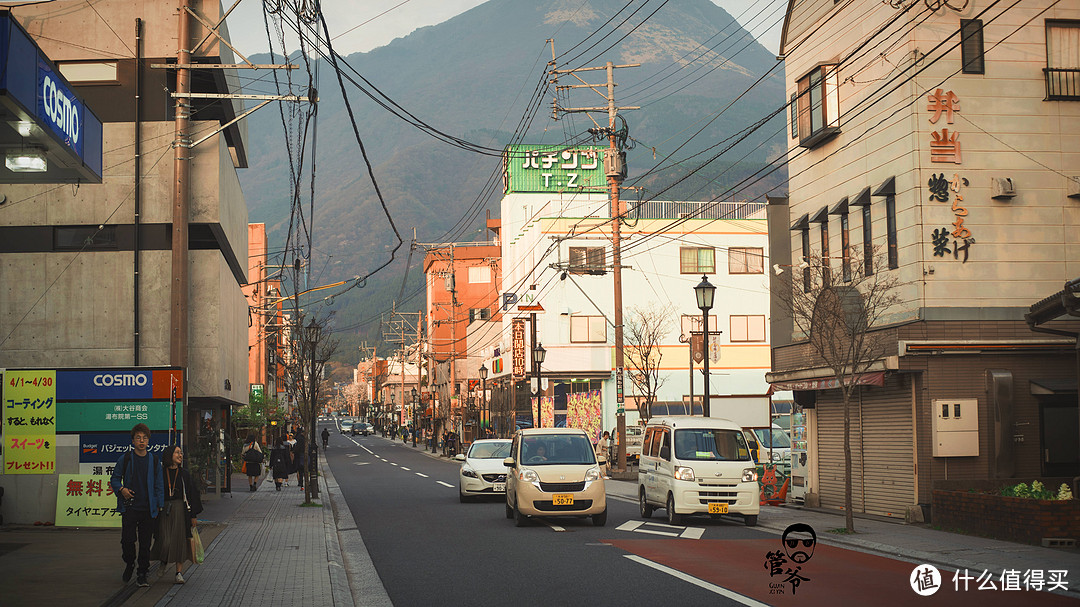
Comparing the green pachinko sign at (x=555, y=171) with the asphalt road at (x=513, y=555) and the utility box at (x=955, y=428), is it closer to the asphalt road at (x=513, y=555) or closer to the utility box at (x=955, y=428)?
the asphalt road at (x=513, y=555)

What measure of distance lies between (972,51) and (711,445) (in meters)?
9.60

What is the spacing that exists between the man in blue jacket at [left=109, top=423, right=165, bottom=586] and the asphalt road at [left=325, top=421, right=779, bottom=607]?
2.99m

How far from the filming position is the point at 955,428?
2002 centimetres

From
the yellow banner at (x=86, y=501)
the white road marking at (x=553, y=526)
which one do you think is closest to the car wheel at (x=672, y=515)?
the white road marking at (x=553, y=526)

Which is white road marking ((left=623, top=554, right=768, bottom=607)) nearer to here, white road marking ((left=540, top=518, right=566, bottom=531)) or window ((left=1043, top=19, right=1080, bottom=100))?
white road marking ((left=540, top=518, right=566, bottom=531))

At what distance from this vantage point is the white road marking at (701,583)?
11.1m

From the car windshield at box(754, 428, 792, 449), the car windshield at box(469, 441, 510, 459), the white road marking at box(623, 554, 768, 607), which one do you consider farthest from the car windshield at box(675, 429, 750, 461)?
the car windshield at box(754, 428, 792, 449)

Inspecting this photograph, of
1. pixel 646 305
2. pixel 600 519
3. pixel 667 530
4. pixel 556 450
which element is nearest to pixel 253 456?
pixel 556 450

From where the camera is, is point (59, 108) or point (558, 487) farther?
point (558, 487)

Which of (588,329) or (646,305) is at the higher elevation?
(646,305)

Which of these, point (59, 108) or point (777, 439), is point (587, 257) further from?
point (59, 108)

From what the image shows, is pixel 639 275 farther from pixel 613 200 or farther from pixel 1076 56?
pixel 1076 56

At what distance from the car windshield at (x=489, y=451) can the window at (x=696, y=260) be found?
37420mm

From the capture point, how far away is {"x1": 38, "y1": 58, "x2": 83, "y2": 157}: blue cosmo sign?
11539mm
